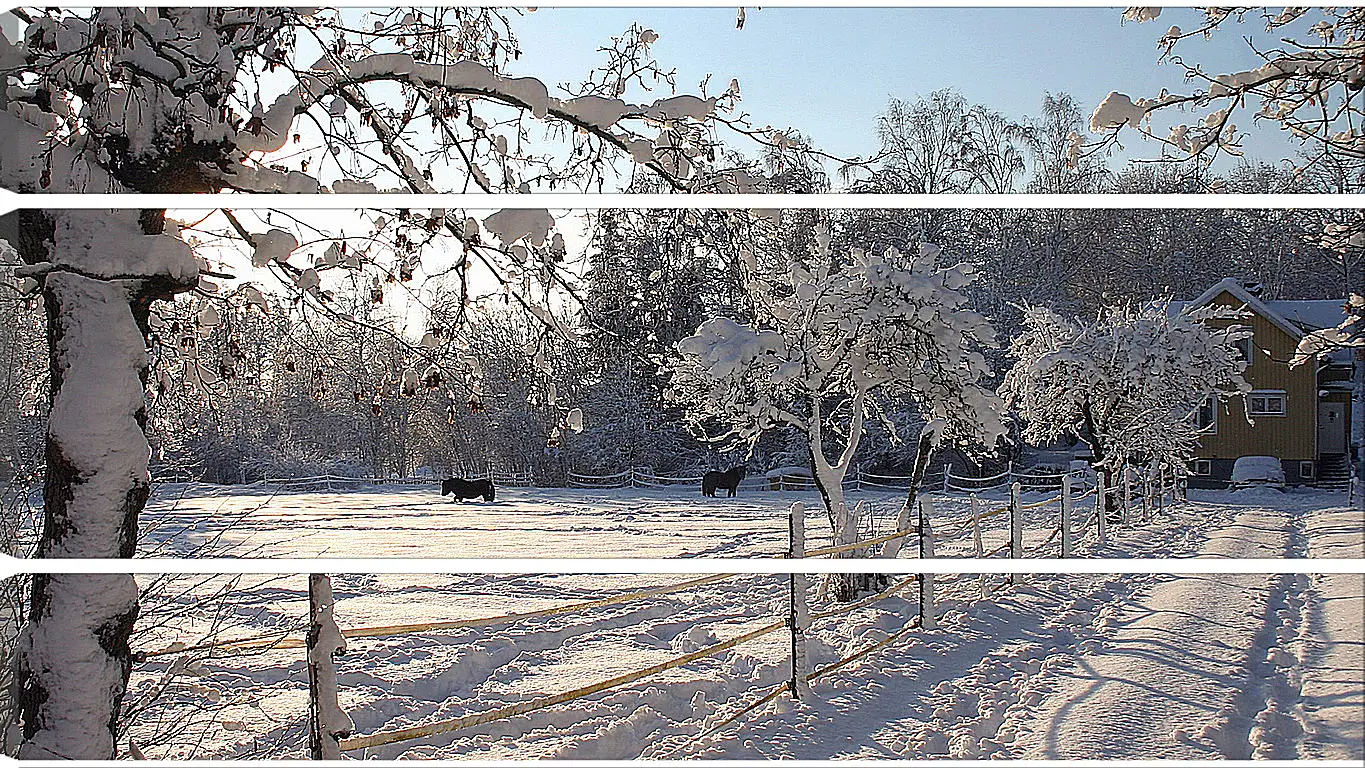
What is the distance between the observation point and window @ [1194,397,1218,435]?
5.28ft

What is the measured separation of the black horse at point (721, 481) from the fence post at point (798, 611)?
0.41ft

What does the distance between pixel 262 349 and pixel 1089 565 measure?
5.24 ft

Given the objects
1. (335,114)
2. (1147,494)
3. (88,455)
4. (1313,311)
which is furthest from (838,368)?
(88,455)

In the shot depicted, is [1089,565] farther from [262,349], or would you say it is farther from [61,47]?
[61,47]

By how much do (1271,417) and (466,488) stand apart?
146cm

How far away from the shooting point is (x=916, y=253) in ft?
5.16

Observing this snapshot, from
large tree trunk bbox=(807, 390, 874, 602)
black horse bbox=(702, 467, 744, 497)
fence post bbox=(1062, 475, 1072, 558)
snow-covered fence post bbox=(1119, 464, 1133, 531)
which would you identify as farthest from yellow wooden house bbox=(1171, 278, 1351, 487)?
black horse bbox=(702, 467, 744, 497)

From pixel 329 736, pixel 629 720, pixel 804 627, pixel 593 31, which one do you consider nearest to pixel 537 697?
pixel 629 720

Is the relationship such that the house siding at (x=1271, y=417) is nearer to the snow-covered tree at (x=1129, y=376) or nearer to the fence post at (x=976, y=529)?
the snow-covered tree at (x=1129, y=376)

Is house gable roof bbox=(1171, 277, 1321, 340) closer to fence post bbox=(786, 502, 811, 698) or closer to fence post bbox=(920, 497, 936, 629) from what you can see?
fence post bbox=(920, 497, 936, 629)

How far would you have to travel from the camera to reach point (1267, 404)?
1574 millimetres

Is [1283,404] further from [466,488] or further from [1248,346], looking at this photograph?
[466,488]

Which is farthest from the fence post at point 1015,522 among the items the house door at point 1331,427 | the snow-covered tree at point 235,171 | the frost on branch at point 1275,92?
the snow-covered tree at point 235,171

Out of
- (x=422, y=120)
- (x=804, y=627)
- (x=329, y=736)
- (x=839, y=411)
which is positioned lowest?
(x=329, y=736)
